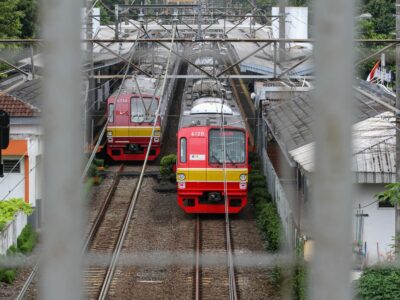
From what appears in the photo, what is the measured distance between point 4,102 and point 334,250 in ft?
30.5

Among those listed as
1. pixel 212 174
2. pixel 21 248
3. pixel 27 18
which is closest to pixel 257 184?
pixel 212 174

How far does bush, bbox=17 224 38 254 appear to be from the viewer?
25.2 ft

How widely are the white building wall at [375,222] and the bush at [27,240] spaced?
338 cm

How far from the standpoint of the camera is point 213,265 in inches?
293

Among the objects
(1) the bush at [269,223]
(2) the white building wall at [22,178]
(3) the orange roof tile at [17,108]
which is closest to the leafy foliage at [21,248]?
(2) the white building wall at [22,178]

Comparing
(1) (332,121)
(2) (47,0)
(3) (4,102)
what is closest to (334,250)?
(1) (332,121)

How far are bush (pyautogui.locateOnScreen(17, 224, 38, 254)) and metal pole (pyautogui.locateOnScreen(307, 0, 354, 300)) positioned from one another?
280 inches

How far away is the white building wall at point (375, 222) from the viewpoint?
22.1 feet

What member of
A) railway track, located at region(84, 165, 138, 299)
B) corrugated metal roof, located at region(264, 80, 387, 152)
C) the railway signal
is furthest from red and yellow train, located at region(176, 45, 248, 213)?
the railway signal

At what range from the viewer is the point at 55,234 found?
2.57 feet

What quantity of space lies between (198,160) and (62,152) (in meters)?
8.31

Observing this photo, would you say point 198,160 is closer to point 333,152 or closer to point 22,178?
point 22,178

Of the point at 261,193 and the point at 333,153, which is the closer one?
the point at 333,153

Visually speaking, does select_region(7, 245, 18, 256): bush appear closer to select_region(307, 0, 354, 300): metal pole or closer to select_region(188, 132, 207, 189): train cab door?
select_region(188, 132, 207, 189): train cab door
